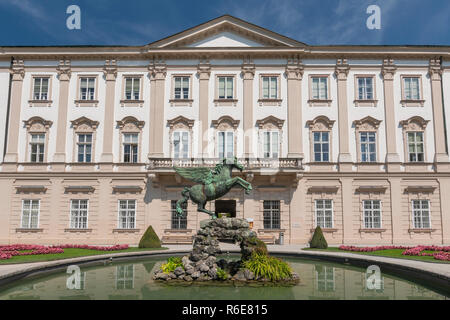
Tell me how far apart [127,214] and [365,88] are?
2307 cm

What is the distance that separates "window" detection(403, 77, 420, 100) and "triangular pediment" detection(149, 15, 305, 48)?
9650 mm

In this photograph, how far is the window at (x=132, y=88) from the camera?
1195 inches

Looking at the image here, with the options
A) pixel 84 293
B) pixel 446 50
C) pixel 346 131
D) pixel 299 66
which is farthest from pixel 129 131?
pixel 446 50

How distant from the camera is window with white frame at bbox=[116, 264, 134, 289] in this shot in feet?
38.1

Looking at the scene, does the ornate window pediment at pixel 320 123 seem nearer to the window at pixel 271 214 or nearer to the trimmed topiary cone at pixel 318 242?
the window at pixel 271 214

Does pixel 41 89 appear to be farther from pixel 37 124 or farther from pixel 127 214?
pixel 127 214

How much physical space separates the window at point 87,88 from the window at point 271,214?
706 inches

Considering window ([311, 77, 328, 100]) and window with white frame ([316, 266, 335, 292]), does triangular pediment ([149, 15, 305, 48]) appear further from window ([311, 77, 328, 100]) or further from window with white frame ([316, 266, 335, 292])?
window with white frame ([316, 266, 335, 292])

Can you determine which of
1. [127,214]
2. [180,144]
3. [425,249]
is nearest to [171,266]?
[425,249]

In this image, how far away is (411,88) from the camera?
29.9 m

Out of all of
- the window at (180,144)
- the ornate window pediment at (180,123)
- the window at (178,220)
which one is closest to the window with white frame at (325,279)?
the window at (178,220)

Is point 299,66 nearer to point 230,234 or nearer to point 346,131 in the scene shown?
point 346,131

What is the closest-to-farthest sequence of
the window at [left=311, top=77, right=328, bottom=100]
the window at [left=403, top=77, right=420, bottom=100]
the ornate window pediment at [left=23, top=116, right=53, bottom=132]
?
the ornate window pediment at [left=23, top=116, right=53, bottom=132] → the window at [left=403, top=77, right=420, bottom=100] → the window at [left=311, top=77, right=328, bottom=100]

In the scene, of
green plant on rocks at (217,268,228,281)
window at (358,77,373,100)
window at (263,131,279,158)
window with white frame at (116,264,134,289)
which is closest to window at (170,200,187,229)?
window at (263,131,279,158)
